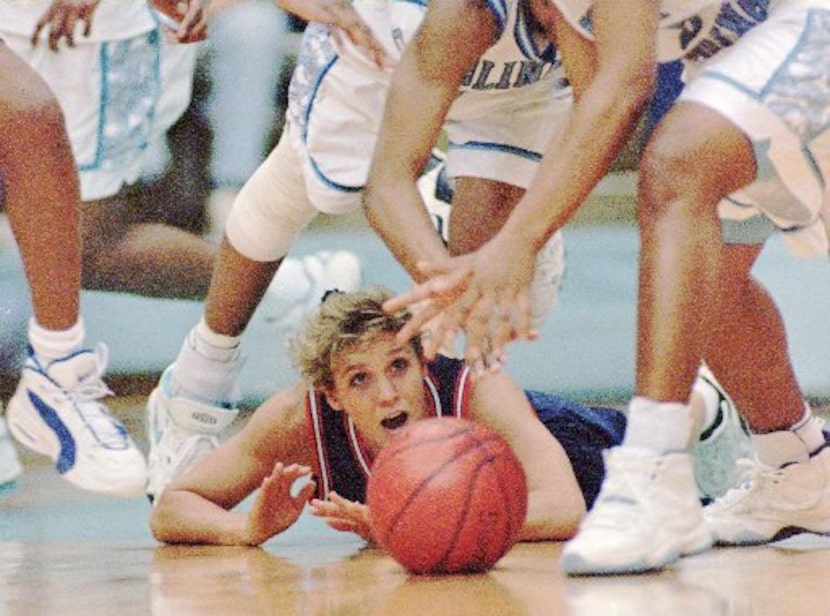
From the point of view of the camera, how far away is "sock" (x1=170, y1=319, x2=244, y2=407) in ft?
16.1

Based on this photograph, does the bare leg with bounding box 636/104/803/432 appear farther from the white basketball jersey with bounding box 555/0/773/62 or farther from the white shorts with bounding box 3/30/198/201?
the white shorts with bounding box 3/30/198/201

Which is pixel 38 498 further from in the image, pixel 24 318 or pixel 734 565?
pixel 734 565

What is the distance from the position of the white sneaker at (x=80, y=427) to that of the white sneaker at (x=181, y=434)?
0.35 ft

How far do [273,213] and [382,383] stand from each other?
795 mm

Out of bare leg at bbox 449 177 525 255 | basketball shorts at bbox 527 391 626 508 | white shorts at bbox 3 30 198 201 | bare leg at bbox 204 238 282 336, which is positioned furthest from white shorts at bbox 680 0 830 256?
white shorts at bbox 3 30 198 201

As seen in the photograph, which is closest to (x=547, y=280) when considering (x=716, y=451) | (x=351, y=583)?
(x=716, y=451)

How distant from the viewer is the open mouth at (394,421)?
408 centimetres

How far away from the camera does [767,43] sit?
336 centimetres

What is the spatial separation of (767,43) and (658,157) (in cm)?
29

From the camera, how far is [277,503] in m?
4.05

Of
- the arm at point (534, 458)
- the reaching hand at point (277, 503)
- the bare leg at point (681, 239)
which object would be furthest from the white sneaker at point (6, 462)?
the bare leg at point (681, 239)

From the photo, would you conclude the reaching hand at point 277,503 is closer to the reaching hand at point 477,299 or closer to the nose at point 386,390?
the nose at point 386,390

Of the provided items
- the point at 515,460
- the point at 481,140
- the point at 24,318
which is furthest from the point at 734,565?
the point at 24,318

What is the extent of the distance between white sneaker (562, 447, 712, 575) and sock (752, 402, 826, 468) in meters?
0.69
